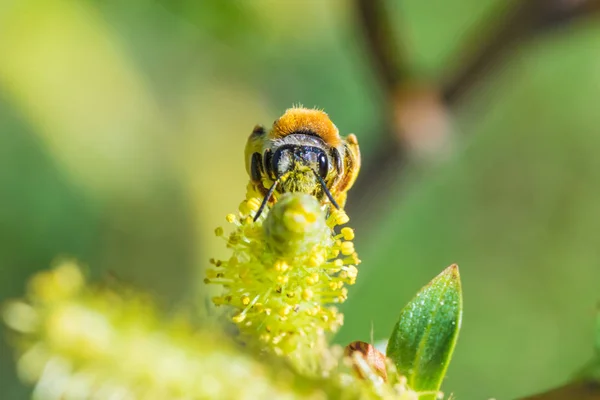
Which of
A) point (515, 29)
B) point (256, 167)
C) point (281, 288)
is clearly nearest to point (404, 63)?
point (515, 29)

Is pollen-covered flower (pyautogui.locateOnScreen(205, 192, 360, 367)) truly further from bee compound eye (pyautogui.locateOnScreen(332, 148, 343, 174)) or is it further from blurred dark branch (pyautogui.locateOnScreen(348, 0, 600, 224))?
blurred dark branch (pyautogui.locateOnScreen(348, 0, 600, 224))

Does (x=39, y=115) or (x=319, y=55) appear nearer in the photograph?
(x=39, y=115)

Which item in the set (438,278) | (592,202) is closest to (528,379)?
(592,202)

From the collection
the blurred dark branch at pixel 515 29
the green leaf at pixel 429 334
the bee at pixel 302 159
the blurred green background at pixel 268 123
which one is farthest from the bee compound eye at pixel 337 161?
the blurred green background at pixel 268 123

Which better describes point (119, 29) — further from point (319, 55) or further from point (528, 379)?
point (528, 379)

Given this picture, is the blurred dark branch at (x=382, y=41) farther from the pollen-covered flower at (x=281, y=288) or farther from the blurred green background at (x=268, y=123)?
the pollen-covered flower at (x=281, y=288)

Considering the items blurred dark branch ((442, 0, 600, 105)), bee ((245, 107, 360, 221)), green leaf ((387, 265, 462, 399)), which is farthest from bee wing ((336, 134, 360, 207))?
blurred dark branch ((442, 0, 600, 105))
